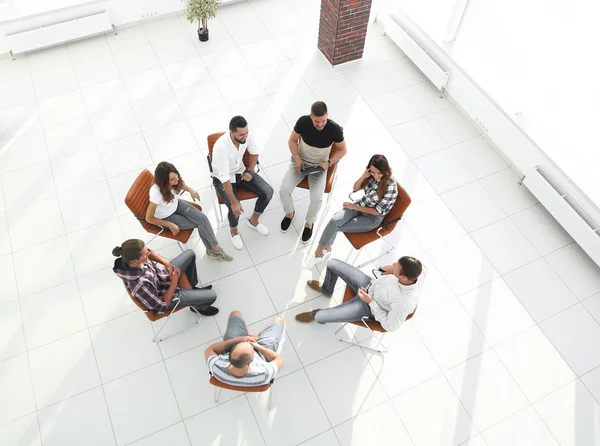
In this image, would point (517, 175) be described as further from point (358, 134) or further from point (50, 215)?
point (50, 215)

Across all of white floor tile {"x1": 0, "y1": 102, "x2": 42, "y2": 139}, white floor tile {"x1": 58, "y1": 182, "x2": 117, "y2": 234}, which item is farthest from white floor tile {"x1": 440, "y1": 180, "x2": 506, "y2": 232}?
white floor tile {"x1": 0, "y1": 102, "x2": 42, "y2": 139}

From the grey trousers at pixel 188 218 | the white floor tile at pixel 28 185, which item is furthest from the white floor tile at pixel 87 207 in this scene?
the grey trousers at pixel 188 218

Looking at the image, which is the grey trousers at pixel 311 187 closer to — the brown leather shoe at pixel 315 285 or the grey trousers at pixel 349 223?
the grey trousers at pixel 349 223

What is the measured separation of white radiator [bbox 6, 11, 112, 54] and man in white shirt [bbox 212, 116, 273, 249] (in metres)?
3.34

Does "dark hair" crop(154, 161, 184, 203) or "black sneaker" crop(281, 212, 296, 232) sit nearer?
"dark hair" crop(154, 161, 184, 203)

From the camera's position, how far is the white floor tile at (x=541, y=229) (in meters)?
4.75

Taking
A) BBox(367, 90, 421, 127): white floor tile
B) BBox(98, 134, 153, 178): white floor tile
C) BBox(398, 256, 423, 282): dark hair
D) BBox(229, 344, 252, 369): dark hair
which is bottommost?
BBox(98, 134, 153, 178): white floor tile

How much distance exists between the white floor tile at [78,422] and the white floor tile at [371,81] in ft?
14.2

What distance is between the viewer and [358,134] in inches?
215

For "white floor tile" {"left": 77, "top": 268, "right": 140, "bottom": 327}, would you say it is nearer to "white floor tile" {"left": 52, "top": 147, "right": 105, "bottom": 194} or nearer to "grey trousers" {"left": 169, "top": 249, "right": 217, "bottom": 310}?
"grey trousers" {"left": 169, "top": 249, "right": 217, "bottom": 310}

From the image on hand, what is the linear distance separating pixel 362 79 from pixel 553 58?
219cm

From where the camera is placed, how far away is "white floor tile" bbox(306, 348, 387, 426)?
12.3ft

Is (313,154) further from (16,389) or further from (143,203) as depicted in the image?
(16,389)

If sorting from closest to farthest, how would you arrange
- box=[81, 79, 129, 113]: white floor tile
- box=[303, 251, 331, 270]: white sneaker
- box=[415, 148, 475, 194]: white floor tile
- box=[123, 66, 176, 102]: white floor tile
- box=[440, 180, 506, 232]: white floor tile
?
box=[303, 251, 331, 270]: white sneaker → box=[440, 180, 506, 232]: white floor tile → box=[415, 148, 475, 194]: white floor tile → box=[81, 79, 129, 113]: white floor tile → box=[123, 66, 176, 102]: white floor tile
